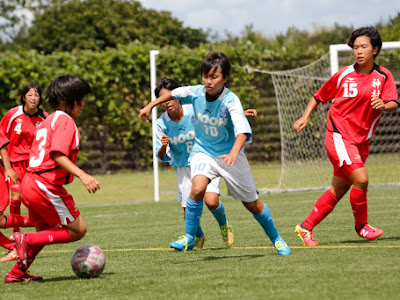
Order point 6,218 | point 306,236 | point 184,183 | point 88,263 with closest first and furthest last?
point 88,263, point 306,236, point 6,218, point 184,183

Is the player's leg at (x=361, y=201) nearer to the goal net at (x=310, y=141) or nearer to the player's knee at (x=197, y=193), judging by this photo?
the player's knee at (x=197, y=193)

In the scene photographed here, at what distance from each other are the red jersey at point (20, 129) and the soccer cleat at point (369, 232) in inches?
151

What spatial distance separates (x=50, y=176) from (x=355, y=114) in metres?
2.93

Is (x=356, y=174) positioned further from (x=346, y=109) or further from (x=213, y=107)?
(x=213, y=107)

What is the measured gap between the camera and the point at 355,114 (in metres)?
6.31

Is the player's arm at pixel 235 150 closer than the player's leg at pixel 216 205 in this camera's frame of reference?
Yes

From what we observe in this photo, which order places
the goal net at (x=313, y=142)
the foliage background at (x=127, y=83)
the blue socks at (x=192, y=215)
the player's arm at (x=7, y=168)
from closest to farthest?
1. the blue socks at (x=192, y=215)
2. the player's arm at (x=7, y=168)
3. the goal net at (x=313, y=142)
4. the foliage background at (x=127, y=83)

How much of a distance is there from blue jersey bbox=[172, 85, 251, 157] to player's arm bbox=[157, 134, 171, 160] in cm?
73

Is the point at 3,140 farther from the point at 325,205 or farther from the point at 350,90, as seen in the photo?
the point at 350,90

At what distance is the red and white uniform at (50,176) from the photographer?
15.7ft

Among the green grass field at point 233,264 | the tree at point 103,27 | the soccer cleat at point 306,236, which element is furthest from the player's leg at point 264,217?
the tree at point 103,27

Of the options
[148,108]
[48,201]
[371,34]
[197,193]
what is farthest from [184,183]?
[48,201]

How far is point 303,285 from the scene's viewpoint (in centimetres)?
419

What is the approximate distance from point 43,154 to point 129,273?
1.13 m
